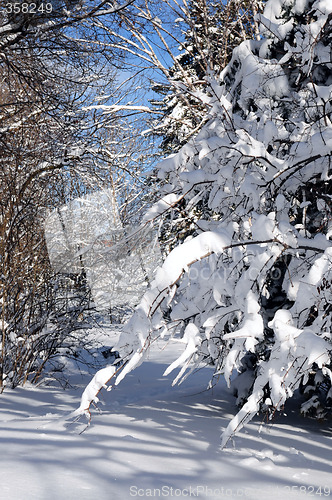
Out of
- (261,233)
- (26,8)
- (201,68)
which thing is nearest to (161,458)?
(261,233)

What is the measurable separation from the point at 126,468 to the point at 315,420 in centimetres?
276

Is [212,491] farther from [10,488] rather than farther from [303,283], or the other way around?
[303,283]

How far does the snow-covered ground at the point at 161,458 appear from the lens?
2209 mm

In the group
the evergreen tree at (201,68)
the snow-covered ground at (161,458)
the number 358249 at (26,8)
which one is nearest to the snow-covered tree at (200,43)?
the evergreen tree at (201,68)

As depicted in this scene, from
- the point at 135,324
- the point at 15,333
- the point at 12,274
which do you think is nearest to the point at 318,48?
the point at 135,324

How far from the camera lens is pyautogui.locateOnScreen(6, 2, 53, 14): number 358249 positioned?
6.08 meters

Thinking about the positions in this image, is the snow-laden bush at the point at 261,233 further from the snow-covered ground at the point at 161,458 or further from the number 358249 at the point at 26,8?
the number 358249 at the point at 26,8

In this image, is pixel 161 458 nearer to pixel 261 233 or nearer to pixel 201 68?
pixel 261 233

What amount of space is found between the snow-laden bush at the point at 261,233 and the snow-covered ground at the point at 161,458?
268 millimetres

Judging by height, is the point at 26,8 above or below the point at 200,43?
below

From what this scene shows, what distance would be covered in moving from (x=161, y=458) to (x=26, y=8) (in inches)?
226

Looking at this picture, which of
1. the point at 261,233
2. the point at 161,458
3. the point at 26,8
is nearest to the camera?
the point at 161,458

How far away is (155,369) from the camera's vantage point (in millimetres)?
8844

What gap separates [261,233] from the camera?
10.2 feet
